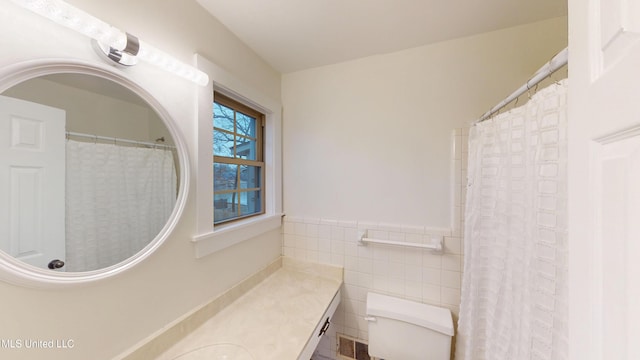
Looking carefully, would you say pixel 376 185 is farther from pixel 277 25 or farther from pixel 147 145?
pixel 147 145

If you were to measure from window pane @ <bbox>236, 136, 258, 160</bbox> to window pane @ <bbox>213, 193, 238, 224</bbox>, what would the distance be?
12.1 inches

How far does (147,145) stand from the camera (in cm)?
91

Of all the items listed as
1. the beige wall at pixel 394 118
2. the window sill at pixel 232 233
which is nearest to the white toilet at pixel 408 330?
the beige wall at pixel 394 118

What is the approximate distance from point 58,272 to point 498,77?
2.20 m

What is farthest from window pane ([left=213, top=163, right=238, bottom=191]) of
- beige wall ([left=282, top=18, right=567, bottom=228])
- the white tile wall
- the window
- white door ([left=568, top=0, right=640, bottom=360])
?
white door ([left=568, top=0, right=640, bottom=360])

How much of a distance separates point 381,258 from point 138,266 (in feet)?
4.60

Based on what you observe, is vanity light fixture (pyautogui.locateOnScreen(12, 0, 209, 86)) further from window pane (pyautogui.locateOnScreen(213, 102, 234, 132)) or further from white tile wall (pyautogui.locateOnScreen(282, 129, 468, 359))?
white tile wall (pyautogui.locateOnScreen(282, 129, 468, 359))

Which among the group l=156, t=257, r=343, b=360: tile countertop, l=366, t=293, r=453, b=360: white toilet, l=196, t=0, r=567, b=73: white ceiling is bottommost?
l=366, t=293, r=453, b=360: white toilet

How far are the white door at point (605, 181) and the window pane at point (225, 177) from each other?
1.43 metres

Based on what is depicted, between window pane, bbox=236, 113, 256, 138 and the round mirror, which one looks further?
window pane, bbox=236, 113, 256, 138

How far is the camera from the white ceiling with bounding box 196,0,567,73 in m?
1.11

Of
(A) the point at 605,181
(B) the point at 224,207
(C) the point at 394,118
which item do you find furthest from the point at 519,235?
(B) the point at 224,207

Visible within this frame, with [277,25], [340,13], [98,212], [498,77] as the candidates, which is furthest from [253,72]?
[498,77]

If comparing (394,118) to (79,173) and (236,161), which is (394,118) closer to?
(236,161)
